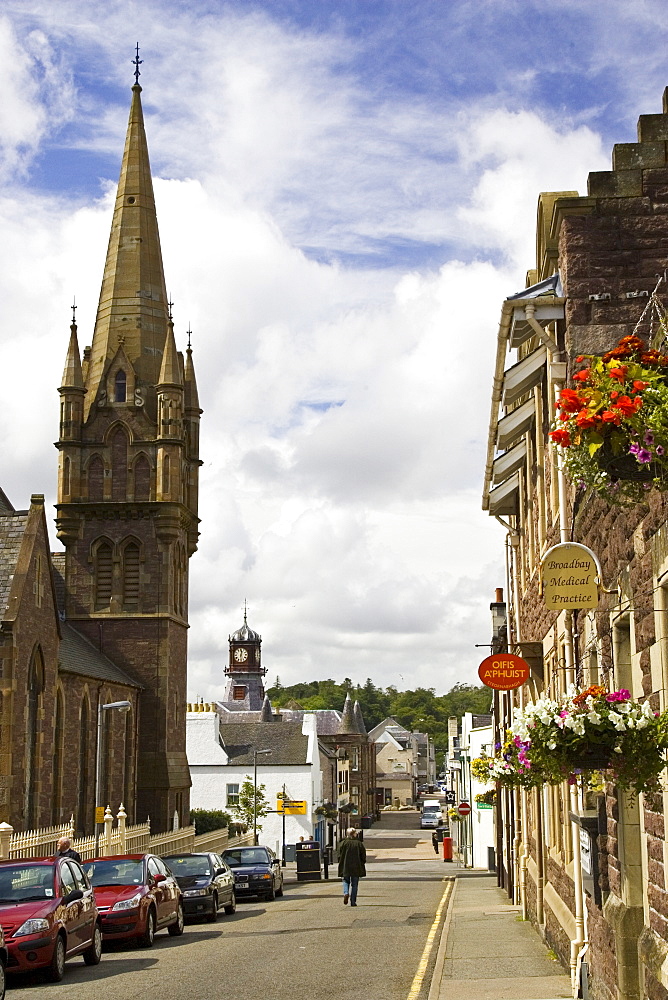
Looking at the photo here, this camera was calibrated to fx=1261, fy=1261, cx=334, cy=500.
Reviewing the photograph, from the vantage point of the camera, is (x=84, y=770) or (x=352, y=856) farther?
(x=84, y=770)

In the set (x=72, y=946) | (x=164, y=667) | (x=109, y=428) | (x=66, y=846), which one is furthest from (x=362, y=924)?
(x=109, y=428)

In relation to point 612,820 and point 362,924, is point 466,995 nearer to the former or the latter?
point 612,820

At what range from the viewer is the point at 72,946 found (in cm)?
1617

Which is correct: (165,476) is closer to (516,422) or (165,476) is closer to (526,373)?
(516,422)

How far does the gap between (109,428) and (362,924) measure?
37279 mm

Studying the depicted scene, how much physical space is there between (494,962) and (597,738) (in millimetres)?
8778

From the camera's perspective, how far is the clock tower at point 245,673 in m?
122

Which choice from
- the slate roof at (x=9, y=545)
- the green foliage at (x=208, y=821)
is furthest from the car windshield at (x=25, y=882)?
the green foliage at (x=208, y=821)

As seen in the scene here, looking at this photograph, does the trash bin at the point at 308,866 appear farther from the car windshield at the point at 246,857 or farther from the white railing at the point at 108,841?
the car windshield at the point at 246,857

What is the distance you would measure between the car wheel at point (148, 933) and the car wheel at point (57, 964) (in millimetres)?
4379

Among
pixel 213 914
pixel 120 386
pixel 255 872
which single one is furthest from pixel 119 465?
pixel 213 914

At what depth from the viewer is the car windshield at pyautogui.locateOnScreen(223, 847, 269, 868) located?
34.2 m

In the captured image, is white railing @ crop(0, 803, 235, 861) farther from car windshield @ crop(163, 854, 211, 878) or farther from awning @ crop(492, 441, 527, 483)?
awning @ crop(492, 441, 527, 483)

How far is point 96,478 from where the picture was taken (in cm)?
5656
